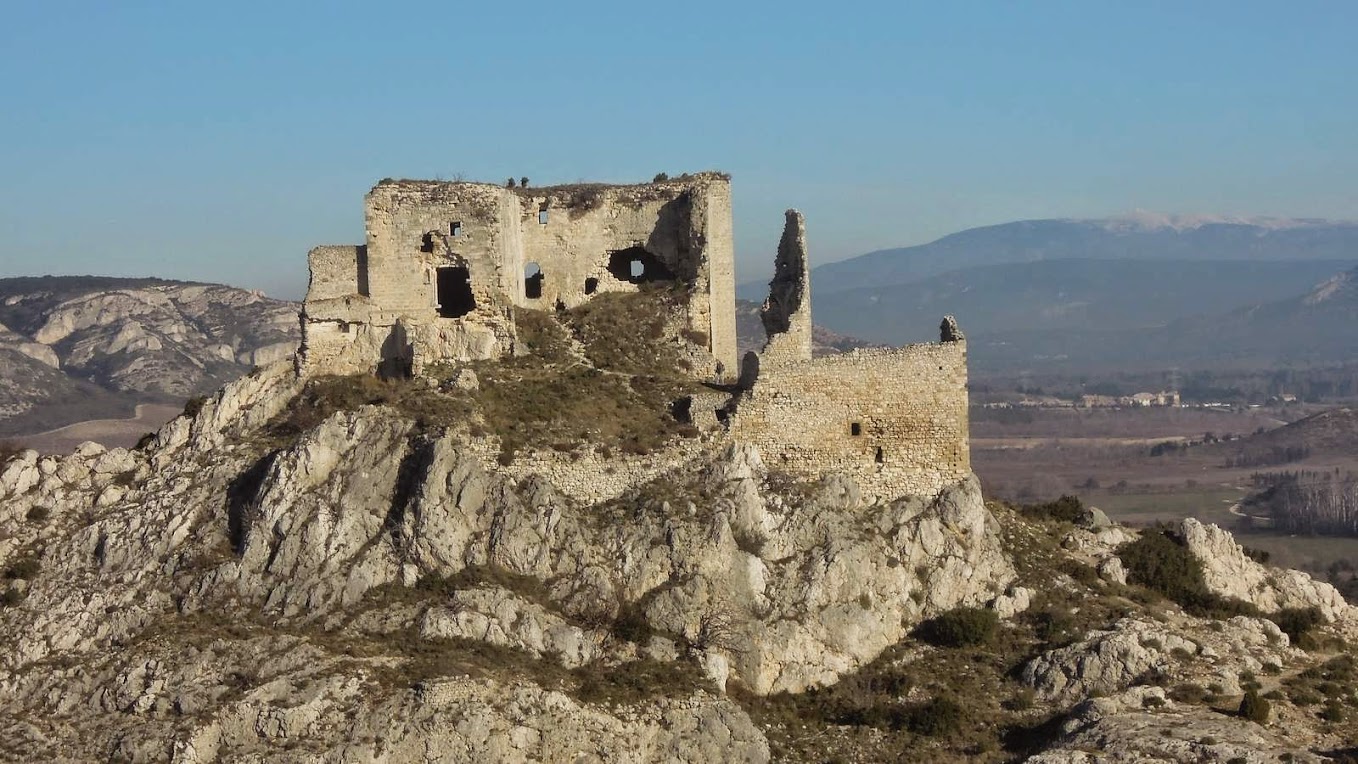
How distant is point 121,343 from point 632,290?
89.0 m

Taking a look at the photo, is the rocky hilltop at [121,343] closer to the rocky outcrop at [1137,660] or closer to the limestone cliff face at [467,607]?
the limestone cliff face at [467,607]

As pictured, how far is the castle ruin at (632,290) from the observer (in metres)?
43.0

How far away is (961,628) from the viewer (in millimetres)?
40250

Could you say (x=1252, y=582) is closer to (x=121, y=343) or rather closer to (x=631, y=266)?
(x=631, y=266)

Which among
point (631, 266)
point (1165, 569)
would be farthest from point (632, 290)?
point (1165, 569)

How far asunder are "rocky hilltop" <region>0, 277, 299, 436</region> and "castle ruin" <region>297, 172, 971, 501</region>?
205 feet

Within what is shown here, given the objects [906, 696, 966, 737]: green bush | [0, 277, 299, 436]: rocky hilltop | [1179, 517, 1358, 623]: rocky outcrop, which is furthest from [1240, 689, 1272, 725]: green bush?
[0, 277, 299, 436]: rocky hilltop

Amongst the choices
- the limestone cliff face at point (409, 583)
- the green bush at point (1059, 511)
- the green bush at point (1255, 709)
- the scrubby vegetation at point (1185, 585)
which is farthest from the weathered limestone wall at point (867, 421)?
the green bush at point (1255, 709)

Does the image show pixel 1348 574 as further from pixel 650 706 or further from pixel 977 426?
pixel 977 426

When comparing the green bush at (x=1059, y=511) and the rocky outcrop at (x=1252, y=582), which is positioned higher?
the green bush at (x=1059, y=511)

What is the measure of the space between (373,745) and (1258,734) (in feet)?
58.1

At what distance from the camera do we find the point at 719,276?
4784 centimetres

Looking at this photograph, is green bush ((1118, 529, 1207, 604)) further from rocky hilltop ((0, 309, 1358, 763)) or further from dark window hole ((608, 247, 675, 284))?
dark window hole ((608, 247, 675, 284))

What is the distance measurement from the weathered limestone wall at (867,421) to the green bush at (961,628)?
3645 millimetres
